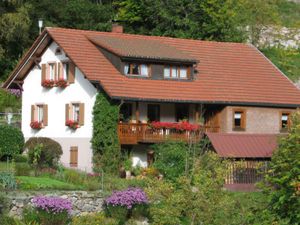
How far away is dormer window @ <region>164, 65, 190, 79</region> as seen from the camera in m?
42.5

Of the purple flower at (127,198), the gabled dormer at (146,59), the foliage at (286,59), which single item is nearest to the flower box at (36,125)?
the gabled dormer at (146,59)

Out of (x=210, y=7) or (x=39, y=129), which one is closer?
(x=39, y=129)

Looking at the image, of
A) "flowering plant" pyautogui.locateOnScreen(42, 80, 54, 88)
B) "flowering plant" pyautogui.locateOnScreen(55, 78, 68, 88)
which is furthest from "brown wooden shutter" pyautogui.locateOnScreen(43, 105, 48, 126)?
"flowering plant" pyautogui.locateOnScreen(55, 78, 68, 88)

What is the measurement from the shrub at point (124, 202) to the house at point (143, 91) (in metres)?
9.83

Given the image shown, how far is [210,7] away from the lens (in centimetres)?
6078

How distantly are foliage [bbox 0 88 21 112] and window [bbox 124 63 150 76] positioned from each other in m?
15.7

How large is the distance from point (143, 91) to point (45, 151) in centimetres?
591

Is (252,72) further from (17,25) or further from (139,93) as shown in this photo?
(17,25)

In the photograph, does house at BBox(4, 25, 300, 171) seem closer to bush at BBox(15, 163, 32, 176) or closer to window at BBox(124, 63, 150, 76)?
window at BBox(124, 63, 150, 76)

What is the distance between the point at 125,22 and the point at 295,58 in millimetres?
13526

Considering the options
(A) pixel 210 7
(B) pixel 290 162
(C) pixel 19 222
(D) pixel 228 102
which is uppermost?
(A) pixel 210 7

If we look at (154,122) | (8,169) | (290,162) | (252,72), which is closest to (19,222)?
(8,169)

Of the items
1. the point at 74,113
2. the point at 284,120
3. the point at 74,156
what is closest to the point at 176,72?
the point at 74,113

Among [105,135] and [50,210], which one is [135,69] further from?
[50,210]
